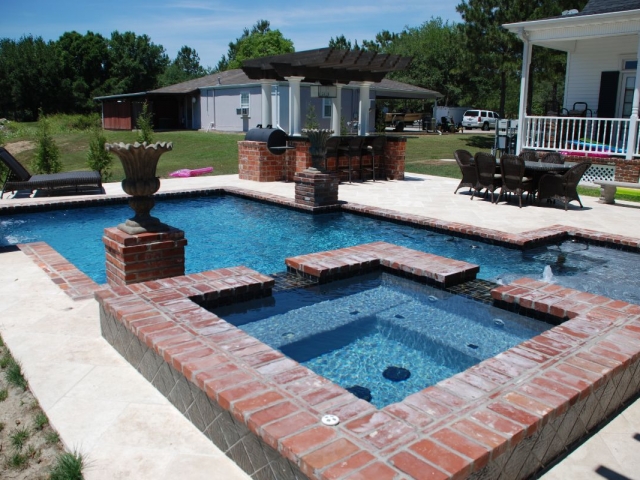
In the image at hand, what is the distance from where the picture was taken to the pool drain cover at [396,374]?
382 cm

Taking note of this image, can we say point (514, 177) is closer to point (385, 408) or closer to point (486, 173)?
point (486, 173)

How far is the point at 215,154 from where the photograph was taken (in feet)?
68.2

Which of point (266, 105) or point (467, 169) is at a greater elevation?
point (266, 105)

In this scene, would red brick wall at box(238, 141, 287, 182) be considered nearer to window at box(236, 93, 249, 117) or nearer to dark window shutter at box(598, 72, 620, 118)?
dark window shutter at box(598, 72, 620, 118)

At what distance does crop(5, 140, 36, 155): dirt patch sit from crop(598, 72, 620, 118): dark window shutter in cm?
2313

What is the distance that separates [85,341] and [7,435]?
1.20m

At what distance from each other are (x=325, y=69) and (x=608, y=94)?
8213 millimetres

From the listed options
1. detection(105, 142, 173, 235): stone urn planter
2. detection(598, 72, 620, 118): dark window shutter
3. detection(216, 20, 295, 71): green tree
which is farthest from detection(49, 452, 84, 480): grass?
detection(216, 20, 295, 71): green tree

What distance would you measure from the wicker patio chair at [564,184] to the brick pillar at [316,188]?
388 centimetres

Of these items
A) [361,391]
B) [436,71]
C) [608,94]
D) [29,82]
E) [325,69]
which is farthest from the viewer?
[436,71]

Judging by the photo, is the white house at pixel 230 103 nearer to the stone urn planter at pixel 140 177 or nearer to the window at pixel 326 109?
the window at pixel 326 109

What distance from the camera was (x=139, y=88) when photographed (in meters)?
53.5

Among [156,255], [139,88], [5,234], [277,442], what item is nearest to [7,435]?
[277,442]

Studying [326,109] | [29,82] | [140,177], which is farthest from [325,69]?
[29,82]
